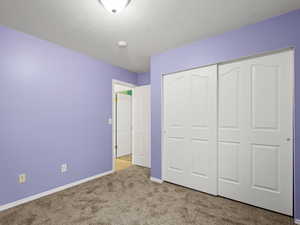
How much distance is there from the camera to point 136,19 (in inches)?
74.3

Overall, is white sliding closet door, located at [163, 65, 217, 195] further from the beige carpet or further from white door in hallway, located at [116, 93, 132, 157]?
white door in hallway, located at [116, 93, 132, 157]

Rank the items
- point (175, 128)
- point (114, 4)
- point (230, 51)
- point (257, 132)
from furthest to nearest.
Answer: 1. point (175, 128)
2. point (230, 51)
3. point (257, 132)
4. point (114, 4)

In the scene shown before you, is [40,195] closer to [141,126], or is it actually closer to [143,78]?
[141,126]

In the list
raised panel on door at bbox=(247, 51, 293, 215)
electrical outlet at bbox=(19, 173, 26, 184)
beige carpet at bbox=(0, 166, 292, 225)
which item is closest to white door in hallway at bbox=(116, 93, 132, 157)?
beige carpet at bbox=(0, 166, 292, 225)

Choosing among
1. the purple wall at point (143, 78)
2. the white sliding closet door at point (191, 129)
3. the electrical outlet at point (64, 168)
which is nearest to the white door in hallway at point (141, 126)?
the purple wall at point (143, 78)

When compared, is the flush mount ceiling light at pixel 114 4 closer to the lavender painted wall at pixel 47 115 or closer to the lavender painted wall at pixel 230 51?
the lavender painted wall at pixel 230 51

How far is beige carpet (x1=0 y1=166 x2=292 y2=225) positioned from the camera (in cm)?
175

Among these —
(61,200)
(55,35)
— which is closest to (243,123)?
(61,200)

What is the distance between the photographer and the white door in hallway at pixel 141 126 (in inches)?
152

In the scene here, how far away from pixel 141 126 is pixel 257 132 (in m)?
2.61

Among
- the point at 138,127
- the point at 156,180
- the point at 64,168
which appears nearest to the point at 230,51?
the point at 156,180

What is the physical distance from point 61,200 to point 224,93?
2.91m

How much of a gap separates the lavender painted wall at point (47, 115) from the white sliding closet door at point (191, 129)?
56.8 inches

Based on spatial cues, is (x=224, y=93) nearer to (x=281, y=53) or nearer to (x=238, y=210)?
(x=281, y=53)
